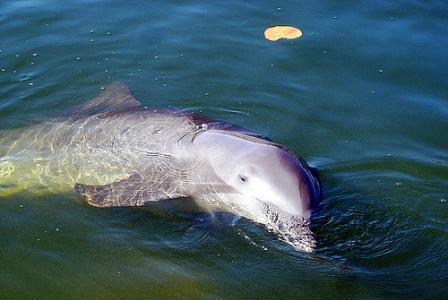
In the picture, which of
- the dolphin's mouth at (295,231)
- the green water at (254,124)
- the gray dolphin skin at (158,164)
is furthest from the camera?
the gray dolphin skin at (158,164)

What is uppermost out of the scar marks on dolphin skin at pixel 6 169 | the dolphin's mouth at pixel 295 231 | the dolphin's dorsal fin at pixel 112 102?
the dolphin's dorsal fin at pixel 112 102

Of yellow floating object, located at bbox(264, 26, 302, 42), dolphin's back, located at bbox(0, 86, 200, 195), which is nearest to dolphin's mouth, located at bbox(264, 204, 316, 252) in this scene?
dolphin's back, located at bbox(0, 86, 200, 195)

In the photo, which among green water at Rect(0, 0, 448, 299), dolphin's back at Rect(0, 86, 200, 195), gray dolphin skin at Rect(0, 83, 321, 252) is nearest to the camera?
green water at Rect(0, 0, 448, 299)

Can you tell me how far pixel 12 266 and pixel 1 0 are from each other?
7204mm

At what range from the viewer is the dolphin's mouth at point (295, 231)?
19.1ft

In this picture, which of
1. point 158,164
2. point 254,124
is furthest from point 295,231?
point 254,124

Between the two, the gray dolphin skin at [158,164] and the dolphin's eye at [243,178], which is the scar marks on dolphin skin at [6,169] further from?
the dolphin's eye at [243,178]

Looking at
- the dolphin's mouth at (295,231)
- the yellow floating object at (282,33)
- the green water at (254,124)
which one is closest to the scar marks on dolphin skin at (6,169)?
the green water at (254,124)

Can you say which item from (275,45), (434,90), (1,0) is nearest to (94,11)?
(1,0)

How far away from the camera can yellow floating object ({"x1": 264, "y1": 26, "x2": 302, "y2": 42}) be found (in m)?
10.1

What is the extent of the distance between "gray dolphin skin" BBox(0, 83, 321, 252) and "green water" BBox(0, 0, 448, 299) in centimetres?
21

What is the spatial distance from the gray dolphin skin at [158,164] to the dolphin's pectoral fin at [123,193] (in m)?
0.01

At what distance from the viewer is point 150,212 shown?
644 centimetres

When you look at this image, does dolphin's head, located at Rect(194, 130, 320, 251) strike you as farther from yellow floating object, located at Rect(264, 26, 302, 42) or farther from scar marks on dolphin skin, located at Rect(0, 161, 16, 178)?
yellow floating object, located at Rect(264, 26, 302, 42)
